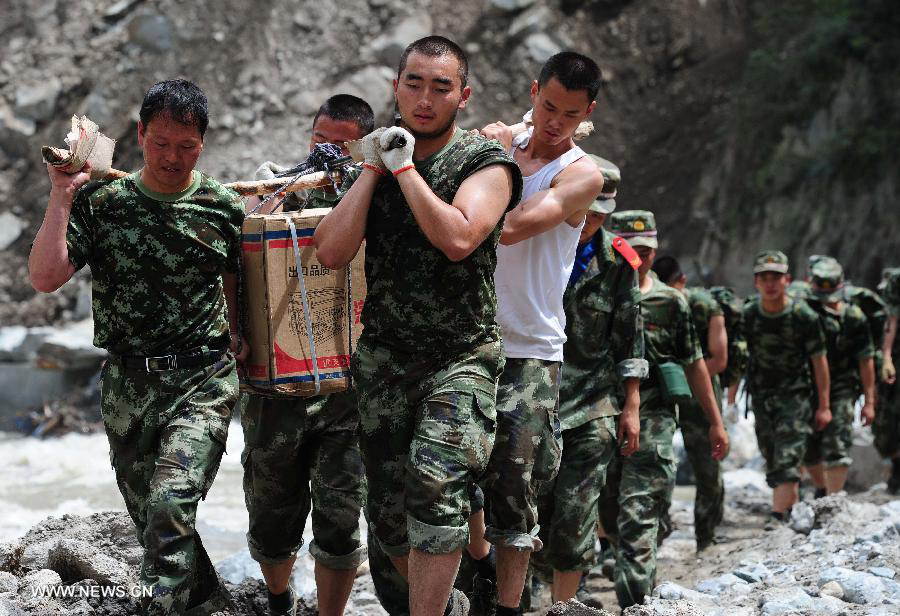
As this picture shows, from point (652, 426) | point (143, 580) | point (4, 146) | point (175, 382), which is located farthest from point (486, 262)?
point (4, 146)

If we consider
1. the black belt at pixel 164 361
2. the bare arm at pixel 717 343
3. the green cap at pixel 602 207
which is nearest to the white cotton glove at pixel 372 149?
the black belt at pixel 164 361

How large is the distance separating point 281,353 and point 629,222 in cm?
304

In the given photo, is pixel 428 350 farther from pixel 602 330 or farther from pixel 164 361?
pixel 602 330

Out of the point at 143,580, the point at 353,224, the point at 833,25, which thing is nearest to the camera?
the point at 353,224

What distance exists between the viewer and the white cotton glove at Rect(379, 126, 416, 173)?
3637 mm

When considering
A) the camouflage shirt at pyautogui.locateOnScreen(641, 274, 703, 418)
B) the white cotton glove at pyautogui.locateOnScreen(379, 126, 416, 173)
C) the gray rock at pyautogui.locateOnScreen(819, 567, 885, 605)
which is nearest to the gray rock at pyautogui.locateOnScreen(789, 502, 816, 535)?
the camouflage shirt at pyautogui.locateOnScreen(641, 274, 703, 418)

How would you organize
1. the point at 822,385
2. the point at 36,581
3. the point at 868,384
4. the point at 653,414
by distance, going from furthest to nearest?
the point at 868,384 → the point at 822,385 → the point at 653,414 → the point at 36,581

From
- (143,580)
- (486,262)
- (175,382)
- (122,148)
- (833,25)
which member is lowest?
(143,580)

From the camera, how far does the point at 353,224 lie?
3756 mm

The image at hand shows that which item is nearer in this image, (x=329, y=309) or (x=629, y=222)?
(x=329, y=309)

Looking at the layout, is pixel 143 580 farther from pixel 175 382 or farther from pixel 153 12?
pixel 153 12

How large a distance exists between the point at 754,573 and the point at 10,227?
16729 mm

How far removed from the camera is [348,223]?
12.3 feet

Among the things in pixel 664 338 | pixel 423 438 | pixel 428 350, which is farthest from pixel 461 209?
pixel 664 338
